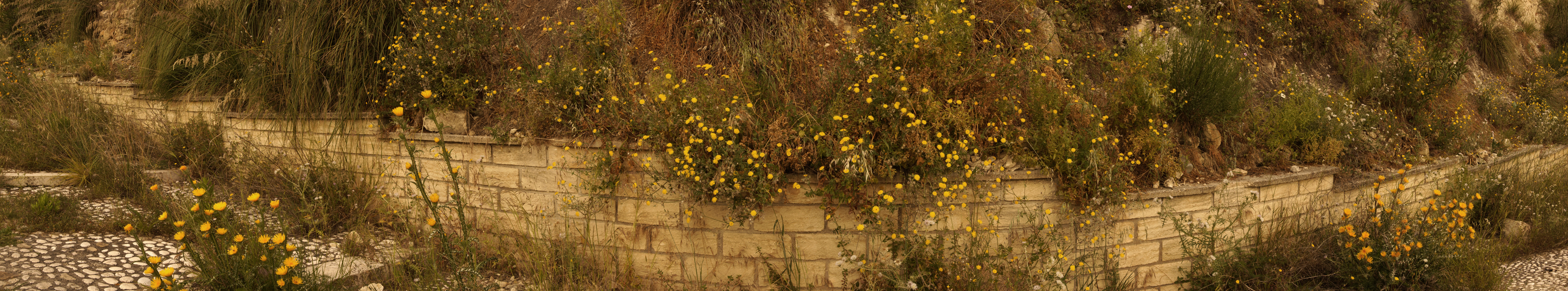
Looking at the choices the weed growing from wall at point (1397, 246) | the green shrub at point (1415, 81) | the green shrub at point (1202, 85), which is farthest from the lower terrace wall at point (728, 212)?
the green shrub at point (1415, 81)

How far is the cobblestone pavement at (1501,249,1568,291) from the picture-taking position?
4668 millimetres

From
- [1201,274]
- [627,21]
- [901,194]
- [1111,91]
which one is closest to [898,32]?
[901,194]

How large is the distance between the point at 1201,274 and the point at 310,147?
18.0ft

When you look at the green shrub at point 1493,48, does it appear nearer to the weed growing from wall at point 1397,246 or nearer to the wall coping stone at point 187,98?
the weed growing from wall at point 1397,246

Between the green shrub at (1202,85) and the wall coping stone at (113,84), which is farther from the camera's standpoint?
the wall coping stone at (113,84)

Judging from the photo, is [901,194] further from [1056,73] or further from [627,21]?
[627,21]

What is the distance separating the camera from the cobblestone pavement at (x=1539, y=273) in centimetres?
467

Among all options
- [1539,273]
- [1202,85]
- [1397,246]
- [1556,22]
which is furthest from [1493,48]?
[1202,85]

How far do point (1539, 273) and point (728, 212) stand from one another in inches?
206

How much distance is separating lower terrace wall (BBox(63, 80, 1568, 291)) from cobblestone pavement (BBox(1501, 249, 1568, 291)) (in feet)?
2.95

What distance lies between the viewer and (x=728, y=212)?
154 inches

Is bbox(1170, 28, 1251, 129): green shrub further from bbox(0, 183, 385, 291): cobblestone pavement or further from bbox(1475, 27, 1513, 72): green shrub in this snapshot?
bbox(1475, 27, 1513, 72): green shrub

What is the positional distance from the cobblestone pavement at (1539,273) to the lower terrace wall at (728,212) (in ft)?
2.95

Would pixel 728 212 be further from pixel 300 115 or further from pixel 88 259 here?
pixel 88 259
